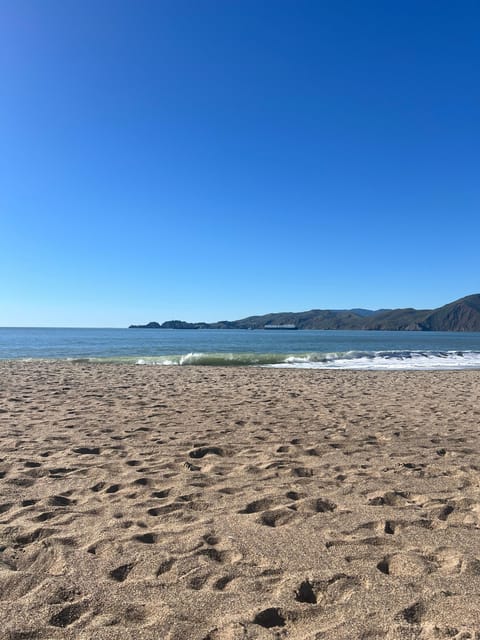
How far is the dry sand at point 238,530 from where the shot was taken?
2.72 m

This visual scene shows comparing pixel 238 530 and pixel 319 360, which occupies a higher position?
pixel 238 530

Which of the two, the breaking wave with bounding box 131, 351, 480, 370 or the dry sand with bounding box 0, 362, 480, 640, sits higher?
the dry sand with bounding box 0, 362, 480, 640

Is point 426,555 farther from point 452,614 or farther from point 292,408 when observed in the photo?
point 292,408

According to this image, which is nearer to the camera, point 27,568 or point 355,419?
point 27,568

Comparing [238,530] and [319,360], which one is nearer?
[238,530]

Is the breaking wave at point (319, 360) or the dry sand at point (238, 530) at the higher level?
the dry sand at point (238, 530)

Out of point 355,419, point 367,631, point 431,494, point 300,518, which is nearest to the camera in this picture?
point 367,631

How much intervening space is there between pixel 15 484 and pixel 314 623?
12.6ft

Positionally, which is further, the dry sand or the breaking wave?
the breaking wave

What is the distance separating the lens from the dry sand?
2.72 metres

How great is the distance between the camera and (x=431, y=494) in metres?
4.84

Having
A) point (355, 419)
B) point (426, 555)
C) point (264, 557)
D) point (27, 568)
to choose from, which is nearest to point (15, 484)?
point (27, 568)

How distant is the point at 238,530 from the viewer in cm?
391

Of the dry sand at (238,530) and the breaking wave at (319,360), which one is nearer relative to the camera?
the dry sand at (238,530)
